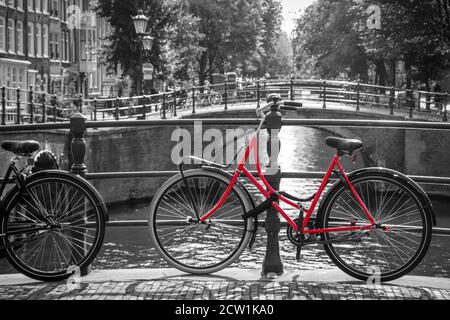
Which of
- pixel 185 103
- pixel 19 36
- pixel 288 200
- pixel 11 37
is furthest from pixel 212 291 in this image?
pixel 19 36

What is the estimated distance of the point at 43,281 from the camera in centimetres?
478

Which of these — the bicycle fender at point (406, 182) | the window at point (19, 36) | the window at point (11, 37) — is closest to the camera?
the bicycle fender at point (406, 182)

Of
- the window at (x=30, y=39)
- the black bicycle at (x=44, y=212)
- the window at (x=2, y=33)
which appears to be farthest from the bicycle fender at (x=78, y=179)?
the window at (x=30, y=39)

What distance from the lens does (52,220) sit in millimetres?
4914

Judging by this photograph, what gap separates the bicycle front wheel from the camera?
4848mm

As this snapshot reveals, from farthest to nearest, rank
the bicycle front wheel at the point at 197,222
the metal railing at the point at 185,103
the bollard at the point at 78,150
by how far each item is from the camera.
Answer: the metal railing at the point at 185,103, the bollard at the point at 78,150, the bicycle front wheel at the point at 197,222

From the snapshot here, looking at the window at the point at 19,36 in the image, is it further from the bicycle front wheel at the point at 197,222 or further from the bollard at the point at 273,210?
the bollard at the point at 273,210

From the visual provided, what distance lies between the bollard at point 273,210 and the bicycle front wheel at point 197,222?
0.16 metres

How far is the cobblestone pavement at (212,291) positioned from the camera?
173 inches

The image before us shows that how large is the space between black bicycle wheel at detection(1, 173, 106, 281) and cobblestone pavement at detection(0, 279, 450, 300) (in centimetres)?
16

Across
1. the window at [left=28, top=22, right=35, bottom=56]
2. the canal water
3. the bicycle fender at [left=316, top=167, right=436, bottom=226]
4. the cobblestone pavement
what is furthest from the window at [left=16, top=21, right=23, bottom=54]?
Answer: the bicycle fender at [left=316, top=167, right=436, bottom=226]
